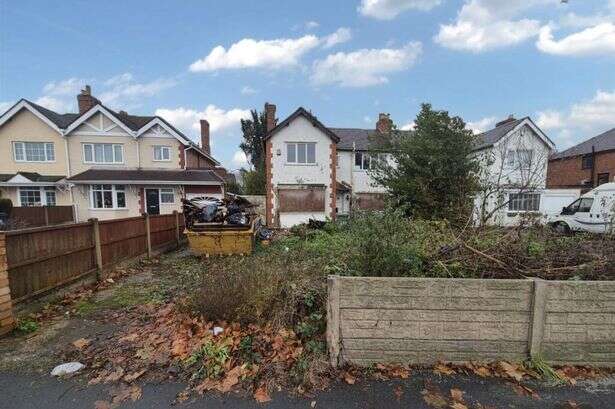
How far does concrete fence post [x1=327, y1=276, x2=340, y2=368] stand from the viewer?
133 inches

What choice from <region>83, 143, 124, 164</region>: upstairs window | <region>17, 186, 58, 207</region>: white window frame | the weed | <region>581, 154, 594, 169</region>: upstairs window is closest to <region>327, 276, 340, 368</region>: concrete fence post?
the weed

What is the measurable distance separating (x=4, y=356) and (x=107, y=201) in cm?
1911

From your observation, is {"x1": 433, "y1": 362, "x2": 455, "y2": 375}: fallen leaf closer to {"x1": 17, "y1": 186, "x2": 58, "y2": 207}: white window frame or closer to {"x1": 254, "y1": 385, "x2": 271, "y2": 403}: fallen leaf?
{"x1": 254, "y1": 385, "x2": 271, "y2": 403}: fallen leaf

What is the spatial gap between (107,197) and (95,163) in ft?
9.83

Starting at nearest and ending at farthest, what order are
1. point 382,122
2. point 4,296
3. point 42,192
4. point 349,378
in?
point 349,378 → point 4,296 → point 42,192 → point 382,122

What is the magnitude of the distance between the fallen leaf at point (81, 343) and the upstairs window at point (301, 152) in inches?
592

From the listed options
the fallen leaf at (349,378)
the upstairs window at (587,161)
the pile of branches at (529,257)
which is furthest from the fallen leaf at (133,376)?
the upstairs window at (587,161)

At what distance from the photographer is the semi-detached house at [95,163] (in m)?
20.0

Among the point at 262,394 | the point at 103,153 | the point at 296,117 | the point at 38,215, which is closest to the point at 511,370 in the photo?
the point at 262,394

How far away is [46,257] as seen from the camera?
5355 mm

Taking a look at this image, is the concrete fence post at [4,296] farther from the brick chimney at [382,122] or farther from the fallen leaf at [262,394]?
the brick chimney at [382,122]

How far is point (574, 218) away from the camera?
13.8 meters

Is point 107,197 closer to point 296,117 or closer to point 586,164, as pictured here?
point 296,117

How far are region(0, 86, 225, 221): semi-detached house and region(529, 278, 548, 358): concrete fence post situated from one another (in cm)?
1883
